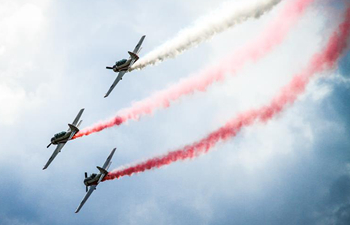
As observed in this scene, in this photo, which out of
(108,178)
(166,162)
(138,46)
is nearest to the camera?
(166,162)

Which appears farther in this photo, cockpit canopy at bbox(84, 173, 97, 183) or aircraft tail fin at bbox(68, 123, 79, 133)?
aircraft tail fin at bbox(68, 123, 79, 133)

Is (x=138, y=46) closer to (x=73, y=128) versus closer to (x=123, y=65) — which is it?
(x=123, y=65)

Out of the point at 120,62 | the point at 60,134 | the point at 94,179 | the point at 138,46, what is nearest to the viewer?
the point at 94,179

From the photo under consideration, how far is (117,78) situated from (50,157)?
17.7 m

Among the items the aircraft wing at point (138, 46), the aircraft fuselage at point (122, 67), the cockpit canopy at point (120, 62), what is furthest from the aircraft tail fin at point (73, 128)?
the aircraft wing at point (138, 46)

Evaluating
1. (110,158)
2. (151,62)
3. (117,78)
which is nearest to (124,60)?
(117,78)

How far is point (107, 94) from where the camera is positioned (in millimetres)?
83125

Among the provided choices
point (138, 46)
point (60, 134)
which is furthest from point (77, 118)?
point (138, 46)

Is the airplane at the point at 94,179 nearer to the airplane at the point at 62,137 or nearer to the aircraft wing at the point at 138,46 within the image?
the airplane at the point at 62,137

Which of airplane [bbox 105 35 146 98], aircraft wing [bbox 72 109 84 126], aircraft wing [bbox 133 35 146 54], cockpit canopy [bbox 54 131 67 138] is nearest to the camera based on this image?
airplane [bbox 105 35 146 98]

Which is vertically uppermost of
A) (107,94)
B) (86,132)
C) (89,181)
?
(107,94)

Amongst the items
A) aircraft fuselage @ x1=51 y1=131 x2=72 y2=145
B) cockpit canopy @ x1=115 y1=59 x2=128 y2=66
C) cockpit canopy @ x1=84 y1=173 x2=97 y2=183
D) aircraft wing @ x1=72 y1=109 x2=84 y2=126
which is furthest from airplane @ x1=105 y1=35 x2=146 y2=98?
cockpit canopy @ x1=84 y1=173 x2=97 y2=183

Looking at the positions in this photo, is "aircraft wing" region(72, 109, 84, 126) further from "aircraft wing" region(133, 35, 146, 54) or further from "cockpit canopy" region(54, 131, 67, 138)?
"aircraft wing" region(133, 35, 146, 54)

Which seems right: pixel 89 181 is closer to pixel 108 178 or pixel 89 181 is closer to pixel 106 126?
pixel 108 178
